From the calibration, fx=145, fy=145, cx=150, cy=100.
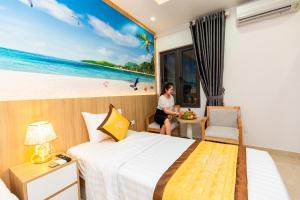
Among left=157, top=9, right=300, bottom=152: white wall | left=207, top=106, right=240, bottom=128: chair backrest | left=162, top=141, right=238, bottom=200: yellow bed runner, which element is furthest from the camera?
left=207, top=106, right=240, bottom=128: chair backrest

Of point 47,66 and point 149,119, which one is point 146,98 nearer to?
point 149,119

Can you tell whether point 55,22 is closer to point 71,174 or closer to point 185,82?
point 71,174

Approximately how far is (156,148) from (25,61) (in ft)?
5.74

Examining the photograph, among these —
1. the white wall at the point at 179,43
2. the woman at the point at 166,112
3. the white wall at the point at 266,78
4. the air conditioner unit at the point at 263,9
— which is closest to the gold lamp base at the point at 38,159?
the woman at the point at 166,112

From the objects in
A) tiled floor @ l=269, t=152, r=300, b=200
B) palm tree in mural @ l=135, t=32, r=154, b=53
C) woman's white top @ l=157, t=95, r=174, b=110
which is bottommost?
tiled floor @ l=269, t=152, r=300, b=200

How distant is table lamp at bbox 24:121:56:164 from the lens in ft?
4.52

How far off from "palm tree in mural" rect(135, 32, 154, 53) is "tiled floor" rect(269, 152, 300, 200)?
338 centimetres

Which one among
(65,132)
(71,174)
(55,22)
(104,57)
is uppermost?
(55,22)

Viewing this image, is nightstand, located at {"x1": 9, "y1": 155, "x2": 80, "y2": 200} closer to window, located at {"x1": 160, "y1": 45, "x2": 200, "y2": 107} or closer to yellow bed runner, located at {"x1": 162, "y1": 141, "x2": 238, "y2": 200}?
yellow bed runner, located at {"x1": 162, "y1": 141, "x2": 238, "y2": 200}

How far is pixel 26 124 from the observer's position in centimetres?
153

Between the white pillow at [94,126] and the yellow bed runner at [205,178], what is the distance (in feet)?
3.94

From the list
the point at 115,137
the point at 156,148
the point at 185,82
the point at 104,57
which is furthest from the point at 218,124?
the point at 104,57

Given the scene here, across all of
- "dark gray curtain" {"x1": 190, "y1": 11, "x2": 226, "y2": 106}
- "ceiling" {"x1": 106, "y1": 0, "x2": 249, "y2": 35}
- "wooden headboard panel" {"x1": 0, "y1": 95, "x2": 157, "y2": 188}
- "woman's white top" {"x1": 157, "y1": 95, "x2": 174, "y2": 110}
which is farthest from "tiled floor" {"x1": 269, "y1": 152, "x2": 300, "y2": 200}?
"ceiling" {"x1": 106, "y1": 0, "x2": 249, "y2": 35}

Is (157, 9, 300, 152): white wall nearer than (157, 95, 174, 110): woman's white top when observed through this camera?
Yes
